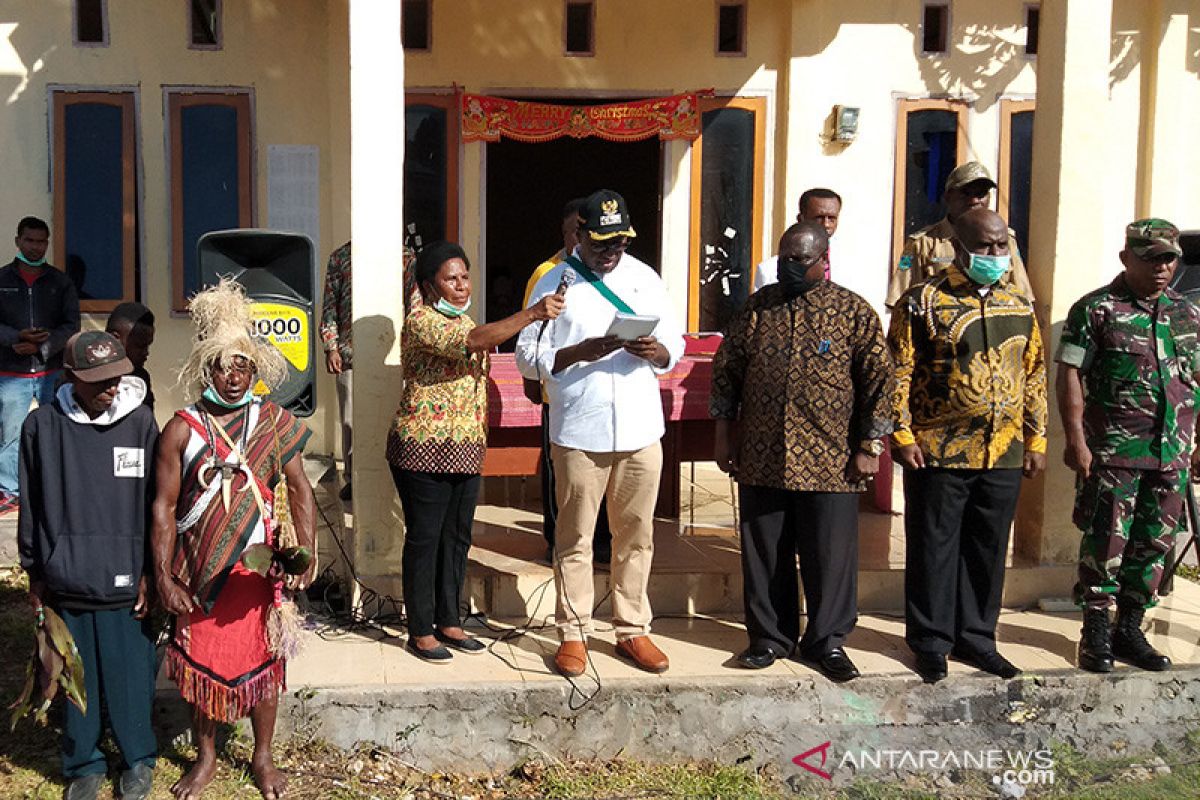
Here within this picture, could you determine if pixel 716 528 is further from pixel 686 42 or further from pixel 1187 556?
pixel 686 42

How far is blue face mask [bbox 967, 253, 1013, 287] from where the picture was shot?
531 centimetres

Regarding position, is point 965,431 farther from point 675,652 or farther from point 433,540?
point 433,540

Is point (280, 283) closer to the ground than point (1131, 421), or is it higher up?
higher up

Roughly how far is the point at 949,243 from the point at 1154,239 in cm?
112

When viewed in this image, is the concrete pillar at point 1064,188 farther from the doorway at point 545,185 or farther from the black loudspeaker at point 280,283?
the doorway at point 545,185

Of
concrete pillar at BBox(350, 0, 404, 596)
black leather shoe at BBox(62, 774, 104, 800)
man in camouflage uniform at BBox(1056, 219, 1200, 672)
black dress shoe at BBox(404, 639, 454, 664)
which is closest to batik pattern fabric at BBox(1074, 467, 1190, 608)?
man in camouflage uniform at BBox(1056, 219, 1200, 672)

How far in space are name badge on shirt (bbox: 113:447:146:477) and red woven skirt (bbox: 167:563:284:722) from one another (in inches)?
19.6

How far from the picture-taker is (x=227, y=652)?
4.66 metres

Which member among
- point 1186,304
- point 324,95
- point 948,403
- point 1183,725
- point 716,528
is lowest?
point 1183,725

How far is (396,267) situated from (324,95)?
11.1 feet

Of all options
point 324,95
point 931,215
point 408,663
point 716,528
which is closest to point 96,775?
point 408,663

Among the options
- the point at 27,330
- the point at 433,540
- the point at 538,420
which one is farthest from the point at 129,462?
the point at 27,330

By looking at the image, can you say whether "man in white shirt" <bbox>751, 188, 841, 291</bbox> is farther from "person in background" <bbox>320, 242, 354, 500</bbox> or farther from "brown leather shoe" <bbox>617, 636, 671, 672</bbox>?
"person in background" <bbox>320, 242, 354, 500</bbox>

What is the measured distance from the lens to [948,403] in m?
5.45
